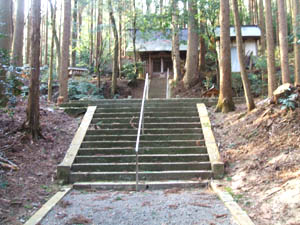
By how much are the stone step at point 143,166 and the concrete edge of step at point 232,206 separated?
2.72 ft

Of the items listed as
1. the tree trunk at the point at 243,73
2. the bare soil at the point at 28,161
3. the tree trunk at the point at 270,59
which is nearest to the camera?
the bare soil at the point at 28,161

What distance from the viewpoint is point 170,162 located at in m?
7.25

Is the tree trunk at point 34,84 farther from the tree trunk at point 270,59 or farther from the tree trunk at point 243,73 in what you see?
the tree trunk at point 270,59

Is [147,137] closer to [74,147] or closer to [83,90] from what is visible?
[74,147]

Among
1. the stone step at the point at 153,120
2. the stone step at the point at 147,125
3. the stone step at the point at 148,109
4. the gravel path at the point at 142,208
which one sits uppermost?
the stone step at the point at 148,109

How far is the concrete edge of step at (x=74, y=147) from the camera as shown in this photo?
21.5ft

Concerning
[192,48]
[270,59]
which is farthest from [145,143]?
[192,48]

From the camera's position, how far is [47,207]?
4797 mm

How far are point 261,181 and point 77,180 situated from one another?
3.86 m

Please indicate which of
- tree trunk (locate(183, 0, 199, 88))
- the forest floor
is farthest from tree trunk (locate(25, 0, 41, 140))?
tree trunk (locate(183, 0, 199, 88))

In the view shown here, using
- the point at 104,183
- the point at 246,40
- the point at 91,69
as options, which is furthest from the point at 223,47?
the point at 91,69

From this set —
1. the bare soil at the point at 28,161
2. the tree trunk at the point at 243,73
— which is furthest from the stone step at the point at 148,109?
the tree trunk at the point at 243,73

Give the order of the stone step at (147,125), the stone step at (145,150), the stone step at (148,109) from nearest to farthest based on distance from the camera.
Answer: the stone step at (145,150) < the stone step at (147,125) < the stone step at (148,109)

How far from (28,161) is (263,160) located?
16.5ft
